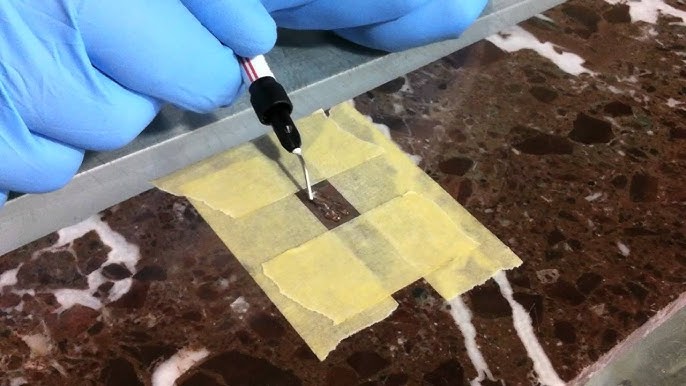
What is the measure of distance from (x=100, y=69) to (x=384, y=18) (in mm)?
354

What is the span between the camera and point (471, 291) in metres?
0.73

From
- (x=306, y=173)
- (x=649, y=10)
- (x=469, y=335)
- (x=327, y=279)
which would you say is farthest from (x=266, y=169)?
(x=649, y=10)

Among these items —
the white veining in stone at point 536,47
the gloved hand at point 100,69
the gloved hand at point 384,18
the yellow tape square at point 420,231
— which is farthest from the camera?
the white veining in stone at point 536,47

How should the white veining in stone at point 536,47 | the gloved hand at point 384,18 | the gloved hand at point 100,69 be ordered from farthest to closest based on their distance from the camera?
the white veining in stone at point 536,47 < the gloved hand at point 384,18 < the gloved hand at point 100,69

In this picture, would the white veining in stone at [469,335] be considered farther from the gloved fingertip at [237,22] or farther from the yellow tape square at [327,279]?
the gloved fingertip at [237,22]

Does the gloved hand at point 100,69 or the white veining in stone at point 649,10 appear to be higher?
the gloved hand at point 100,69

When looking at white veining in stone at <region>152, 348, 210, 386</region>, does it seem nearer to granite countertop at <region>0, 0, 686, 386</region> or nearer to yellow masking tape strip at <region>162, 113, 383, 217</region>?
granite countertop at <region>0, 0, 686, 386</region>

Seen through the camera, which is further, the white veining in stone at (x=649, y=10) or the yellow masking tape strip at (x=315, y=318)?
the white veining in stone at (x=649, y=10)

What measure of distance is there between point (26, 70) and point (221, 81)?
7.5 inches

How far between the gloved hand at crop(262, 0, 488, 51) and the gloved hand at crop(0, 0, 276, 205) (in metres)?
0.12

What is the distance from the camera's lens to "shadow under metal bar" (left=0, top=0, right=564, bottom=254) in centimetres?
79

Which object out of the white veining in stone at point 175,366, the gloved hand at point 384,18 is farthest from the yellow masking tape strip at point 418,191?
the white veining in stone at point 175,366

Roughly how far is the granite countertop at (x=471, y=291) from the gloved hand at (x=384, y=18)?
0.06 m

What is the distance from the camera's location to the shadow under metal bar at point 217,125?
0.79m
